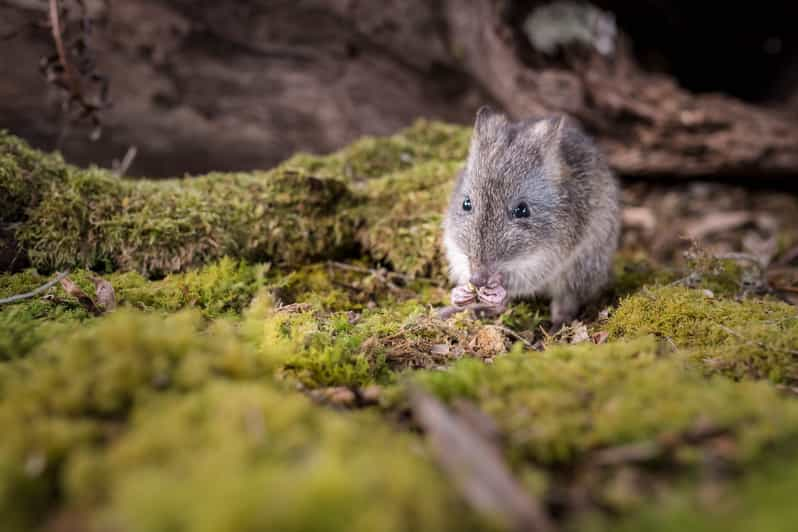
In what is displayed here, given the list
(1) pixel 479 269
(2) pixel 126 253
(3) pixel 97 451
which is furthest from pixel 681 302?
(2) pixel 126 253

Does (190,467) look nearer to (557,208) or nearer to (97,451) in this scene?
(97,451)

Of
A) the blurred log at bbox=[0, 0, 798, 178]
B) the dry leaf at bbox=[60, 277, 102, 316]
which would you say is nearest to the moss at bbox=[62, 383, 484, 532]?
the dry leaf at bbox=[60, 277, 102, 316]

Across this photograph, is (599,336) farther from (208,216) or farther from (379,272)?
(208,216)

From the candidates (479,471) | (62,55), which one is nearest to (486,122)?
(479,471)

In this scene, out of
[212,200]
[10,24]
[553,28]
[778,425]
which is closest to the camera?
[778,425]

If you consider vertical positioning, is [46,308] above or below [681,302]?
below

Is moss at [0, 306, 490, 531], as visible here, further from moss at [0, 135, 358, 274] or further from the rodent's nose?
moss at [0, 135, 358, 274]

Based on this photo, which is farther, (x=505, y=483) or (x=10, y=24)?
(x=10, y=24)
